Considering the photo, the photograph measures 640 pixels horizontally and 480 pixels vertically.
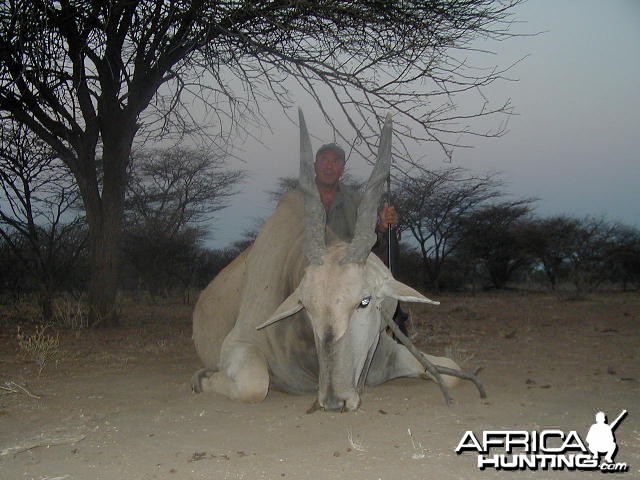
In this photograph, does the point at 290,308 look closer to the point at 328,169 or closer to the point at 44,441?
the point at 44,441

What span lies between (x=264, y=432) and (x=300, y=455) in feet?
1.28

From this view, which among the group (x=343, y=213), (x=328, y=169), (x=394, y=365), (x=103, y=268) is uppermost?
(x=328, y=169)

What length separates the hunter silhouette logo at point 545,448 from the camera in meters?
2.21

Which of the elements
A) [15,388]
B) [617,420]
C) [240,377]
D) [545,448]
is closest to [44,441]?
[240,377]

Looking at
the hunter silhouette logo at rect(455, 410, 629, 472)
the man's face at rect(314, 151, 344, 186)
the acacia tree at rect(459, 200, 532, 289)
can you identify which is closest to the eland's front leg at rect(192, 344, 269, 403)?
the hunter silhouette logo at rect(455, 410, 629, 472)

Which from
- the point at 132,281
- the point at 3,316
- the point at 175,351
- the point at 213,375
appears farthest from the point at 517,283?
the point at 213,375

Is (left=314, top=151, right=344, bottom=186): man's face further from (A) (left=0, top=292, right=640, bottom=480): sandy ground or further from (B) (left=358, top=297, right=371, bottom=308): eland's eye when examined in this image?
(B) (left=358, top=297, right=371, bottom=308): eland's eye

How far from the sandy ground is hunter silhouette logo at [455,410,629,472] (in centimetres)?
4

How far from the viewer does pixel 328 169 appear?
451cm

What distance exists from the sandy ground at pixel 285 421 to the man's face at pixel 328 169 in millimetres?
1458

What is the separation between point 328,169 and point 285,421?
80.5 inches

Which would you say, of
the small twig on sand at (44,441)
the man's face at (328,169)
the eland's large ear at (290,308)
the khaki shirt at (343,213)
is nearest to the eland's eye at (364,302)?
the eland's large ear at (290,308)

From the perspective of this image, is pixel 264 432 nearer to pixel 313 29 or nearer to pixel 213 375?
pixel 213 375

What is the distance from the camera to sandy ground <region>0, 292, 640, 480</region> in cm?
234
